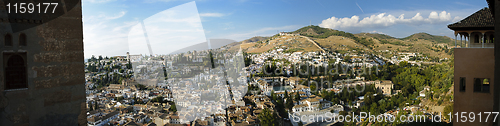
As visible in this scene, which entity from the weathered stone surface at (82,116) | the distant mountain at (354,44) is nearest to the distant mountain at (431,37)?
the distant mountain at (354,44)

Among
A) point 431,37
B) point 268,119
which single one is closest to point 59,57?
point 268,119

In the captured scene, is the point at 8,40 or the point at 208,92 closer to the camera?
the point at 8,40

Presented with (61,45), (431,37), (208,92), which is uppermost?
(431,37)

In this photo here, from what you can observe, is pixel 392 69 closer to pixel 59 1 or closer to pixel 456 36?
pixel 456 36

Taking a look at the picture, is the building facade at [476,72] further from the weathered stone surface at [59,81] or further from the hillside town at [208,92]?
the hillside town at [208,92]

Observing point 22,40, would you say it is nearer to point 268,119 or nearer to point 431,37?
point 268,119

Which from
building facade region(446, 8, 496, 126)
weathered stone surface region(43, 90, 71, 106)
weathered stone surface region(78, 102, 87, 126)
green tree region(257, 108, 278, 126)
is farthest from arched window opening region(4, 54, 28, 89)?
green tree region(257, 108, 278, 126)

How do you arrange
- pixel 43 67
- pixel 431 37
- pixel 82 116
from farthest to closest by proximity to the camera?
pixel 431 37 < pixel 82 116 < pixel 43 67

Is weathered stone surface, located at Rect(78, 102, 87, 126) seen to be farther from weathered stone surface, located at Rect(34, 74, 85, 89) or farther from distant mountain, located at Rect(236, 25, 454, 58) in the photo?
distant mountain, located at Rect(236, 25, 454, 58)
